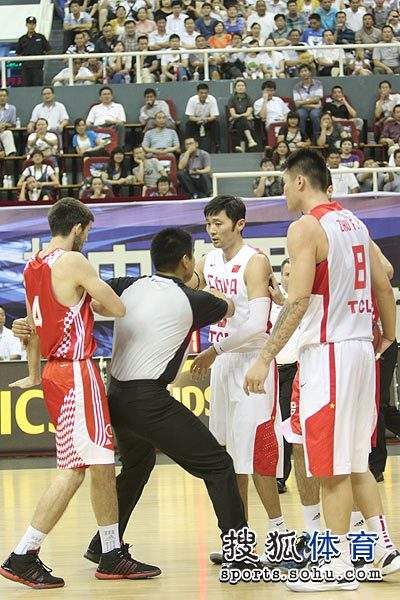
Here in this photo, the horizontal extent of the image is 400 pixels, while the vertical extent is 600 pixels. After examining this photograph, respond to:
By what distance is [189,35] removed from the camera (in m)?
22.2

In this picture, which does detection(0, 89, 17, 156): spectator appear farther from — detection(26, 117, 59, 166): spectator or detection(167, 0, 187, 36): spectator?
detection(167, 0, 187, 36): spectator

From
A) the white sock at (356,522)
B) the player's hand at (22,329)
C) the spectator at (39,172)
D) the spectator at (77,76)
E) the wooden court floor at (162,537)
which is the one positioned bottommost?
the wooden court floor at (162,537)

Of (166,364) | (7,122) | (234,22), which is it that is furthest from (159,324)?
(234,22)

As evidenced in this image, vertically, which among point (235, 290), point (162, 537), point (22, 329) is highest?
point (235, 290)

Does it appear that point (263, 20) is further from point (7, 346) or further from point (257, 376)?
point (257, 376)

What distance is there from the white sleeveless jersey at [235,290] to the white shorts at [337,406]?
97cm

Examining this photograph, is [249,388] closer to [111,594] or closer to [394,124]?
[111,594]

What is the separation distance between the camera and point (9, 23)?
26172 mm

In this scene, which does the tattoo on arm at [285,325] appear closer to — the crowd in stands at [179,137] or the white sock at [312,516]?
the white sock at [312,516]

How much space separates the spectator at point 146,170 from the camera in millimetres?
18422

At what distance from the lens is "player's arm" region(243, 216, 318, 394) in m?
6.15

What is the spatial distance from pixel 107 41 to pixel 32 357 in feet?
52.5

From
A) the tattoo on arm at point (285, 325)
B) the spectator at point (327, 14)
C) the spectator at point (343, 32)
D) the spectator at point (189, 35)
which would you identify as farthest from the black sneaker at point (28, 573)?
the spectator at point (327, 14)

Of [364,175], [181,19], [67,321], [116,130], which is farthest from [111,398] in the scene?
[181,19]
